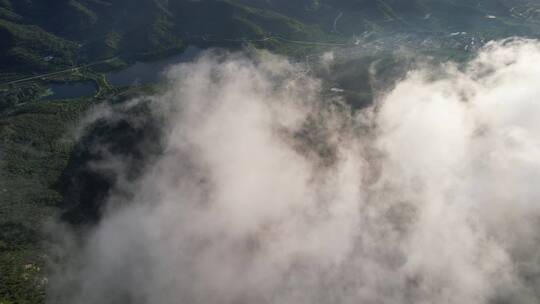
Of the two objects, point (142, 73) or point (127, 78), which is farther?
point (142, 73)

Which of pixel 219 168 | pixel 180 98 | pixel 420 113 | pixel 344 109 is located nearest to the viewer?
pixel 219 168

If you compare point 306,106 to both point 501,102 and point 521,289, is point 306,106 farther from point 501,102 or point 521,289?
point 521,289

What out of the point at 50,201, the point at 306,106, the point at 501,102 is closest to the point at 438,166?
the point at 501,102

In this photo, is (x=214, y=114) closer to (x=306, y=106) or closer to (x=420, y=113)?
(x=306, y=106)

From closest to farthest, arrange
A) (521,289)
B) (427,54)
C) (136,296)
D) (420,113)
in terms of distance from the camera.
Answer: (521,289) < (136,296) < (420,113) < (427,54)

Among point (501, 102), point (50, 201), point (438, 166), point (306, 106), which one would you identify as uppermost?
point (501, 102)

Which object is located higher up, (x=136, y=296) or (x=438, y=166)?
(x=438, y=166)

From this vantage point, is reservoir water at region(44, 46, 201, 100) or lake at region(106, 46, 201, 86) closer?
reservoir water at region(44, 46, 201, 100)

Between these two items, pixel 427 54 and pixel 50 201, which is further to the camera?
pixel 427 54

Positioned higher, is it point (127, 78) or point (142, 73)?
point (142, 73)

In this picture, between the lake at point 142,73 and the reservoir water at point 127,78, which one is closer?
the reservoir water at point 127,78
